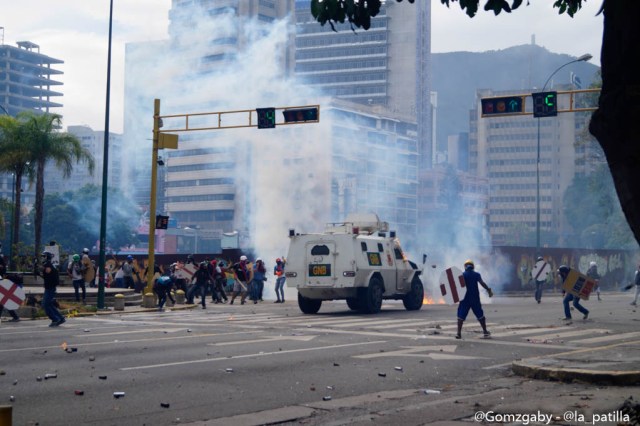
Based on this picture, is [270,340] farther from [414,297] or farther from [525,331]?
[414,297]

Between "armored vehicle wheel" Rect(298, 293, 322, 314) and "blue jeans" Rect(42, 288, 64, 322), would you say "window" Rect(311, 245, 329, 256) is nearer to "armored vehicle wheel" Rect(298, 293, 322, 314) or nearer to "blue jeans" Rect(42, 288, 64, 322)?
"armored vehicle wheel" Rect(298, 293, 322, 314)

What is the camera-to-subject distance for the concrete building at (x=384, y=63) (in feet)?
566

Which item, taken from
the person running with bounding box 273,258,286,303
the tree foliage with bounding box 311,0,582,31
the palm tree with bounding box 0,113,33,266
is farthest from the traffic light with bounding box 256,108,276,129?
the tree foliage with bounding box 311,0,582,31

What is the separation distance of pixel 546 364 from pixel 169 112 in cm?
9724

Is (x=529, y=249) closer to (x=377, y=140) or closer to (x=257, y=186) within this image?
(x=257, y=186)

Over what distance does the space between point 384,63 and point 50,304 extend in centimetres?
16073

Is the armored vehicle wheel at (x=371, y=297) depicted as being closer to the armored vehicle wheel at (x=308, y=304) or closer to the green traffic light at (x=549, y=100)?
the armored vehicle wheel at (x=308, y=304)

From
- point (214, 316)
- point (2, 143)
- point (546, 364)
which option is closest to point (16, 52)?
point (2, 143)

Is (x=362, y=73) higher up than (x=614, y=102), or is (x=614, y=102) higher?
(x=362, y=73)

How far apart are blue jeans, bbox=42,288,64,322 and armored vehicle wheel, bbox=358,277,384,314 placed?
871 cm

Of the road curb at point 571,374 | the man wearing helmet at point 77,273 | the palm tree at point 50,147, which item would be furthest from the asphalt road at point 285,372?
the palm tree at point 50,147

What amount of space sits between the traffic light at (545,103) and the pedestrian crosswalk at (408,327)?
9211 millimetres

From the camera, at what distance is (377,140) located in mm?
102750

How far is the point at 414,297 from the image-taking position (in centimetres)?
2752
